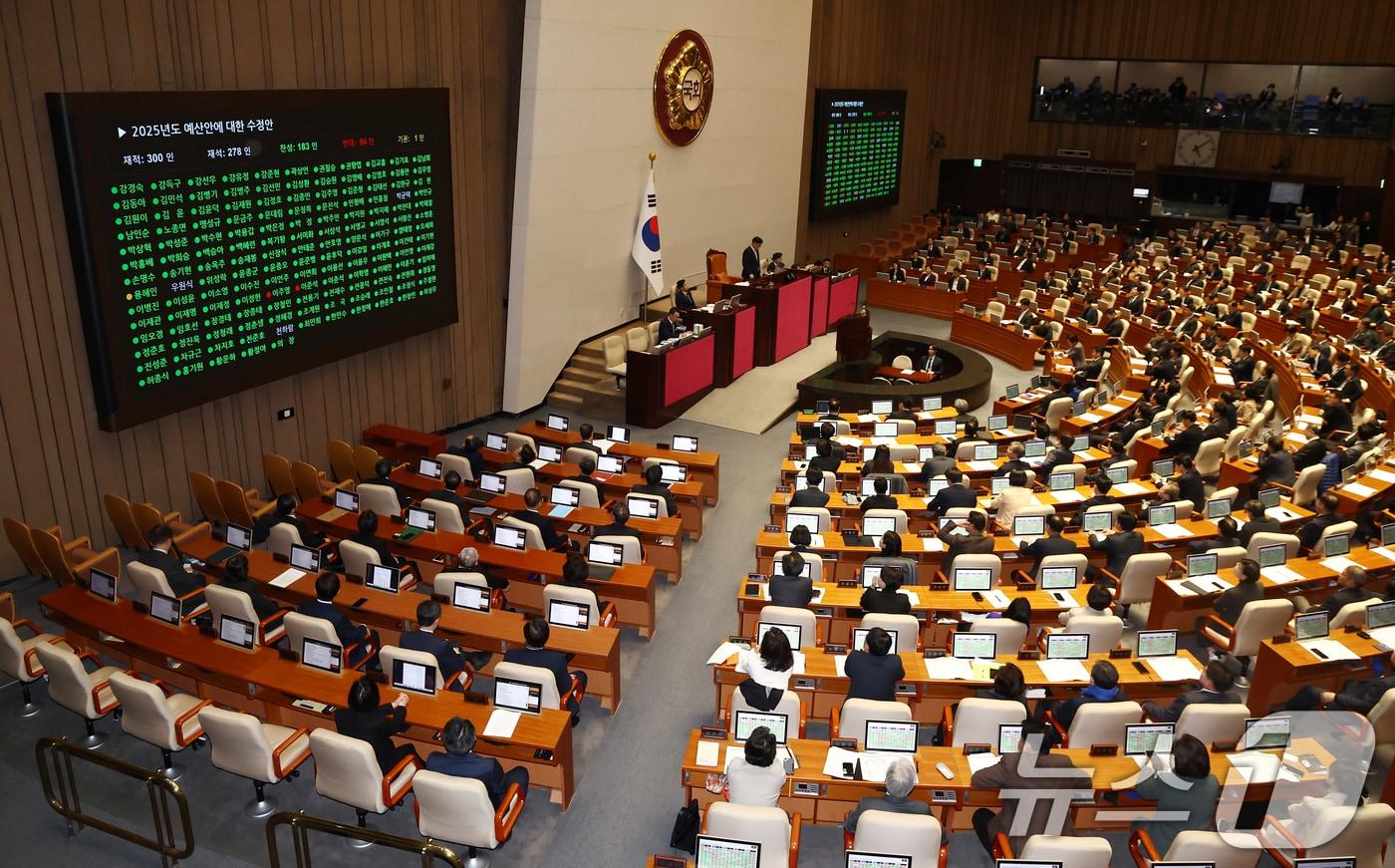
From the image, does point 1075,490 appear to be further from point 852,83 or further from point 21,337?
point 852,83

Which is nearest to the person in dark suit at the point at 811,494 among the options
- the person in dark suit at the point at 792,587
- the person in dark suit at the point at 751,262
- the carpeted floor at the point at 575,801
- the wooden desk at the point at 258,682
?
the carpeted floor at the point at 575,801

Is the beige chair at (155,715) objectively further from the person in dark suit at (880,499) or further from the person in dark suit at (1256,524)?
the person in dark suit at (1256,524)

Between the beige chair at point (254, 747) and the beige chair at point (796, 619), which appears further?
the beige chair at point (796, 619)

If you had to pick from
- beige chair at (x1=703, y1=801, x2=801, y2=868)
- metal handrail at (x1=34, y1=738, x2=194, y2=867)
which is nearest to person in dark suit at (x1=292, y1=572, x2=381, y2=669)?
metal handrail at (x1=34, y1=738, x2=194, y2=867)

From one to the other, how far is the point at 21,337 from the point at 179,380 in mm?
1422

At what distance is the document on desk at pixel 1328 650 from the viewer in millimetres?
7926

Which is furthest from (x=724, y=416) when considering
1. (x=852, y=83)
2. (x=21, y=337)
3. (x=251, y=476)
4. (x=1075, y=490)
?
(x=852, y=83)

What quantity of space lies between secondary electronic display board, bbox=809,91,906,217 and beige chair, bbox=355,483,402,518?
15.4 m

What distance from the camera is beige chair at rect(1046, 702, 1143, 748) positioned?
6.91m

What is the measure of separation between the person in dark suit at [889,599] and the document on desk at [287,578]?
498cm

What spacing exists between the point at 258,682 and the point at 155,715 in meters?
0.70

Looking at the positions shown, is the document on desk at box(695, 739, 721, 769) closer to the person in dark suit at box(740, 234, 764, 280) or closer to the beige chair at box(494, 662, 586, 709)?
the beige chair at box(494, 662, 586, 709)

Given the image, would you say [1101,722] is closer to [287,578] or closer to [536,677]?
[536,677]

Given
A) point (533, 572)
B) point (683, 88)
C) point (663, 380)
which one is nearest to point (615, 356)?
point (663, 380)
